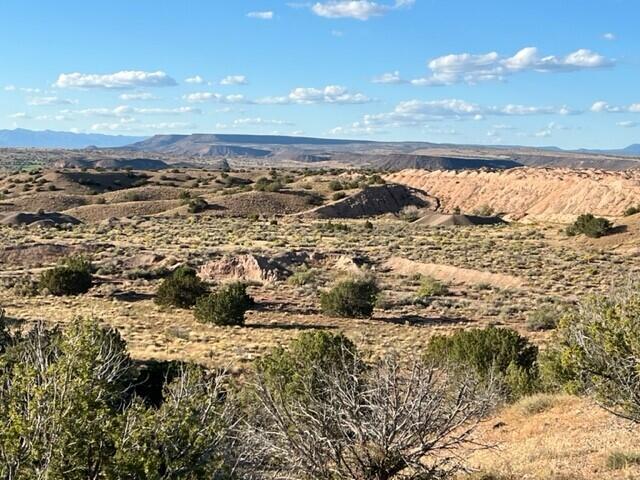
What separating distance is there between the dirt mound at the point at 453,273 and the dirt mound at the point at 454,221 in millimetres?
23873

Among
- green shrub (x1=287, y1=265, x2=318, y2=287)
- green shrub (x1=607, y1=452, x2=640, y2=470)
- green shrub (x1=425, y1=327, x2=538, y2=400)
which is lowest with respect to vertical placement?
green shrub (x1=287, y1=265, x2=318, y2=287)

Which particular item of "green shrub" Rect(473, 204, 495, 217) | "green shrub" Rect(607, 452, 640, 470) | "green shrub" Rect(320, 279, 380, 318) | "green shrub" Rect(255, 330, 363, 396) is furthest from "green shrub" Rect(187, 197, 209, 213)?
"green shrub" Rect(607, 452, 640, 470)

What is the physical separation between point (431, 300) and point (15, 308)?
59.7ft

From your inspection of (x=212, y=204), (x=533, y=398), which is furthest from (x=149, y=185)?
(x=533, y=398)

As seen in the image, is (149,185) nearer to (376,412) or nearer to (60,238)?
(60,238)

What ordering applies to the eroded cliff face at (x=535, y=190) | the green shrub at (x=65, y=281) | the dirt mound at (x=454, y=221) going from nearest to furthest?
the green shrub at (x=65, y=281) < the dirt mound at (x=454, y=221) < the eroded cliff face at (x=535, y=190)

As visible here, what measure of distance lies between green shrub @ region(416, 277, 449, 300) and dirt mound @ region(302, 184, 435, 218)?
37130 millimetres

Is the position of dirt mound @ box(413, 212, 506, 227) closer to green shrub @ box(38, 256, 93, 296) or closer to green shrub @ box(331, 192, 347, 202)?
green shrub @ box(331, 192, 347, 202)

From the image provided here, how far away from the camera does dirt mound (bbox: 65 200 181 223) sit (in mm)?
69312

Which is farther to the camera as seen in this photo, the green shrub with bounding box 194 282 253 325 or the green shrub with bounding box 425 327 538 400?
the green shrub with bounding box 194 282 253 325

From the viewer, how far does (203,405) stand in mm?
7730

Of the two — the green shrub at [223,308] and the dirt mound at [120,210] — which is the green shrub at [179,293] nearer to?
the green shrub at [223,308]

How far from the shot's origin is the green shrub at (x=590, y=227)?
161 feet

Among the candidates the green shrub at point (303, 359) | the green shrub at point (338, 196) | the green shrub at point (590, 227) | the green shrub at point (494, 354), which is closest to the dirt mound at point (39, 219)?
the green shrub at point (338, 196)
